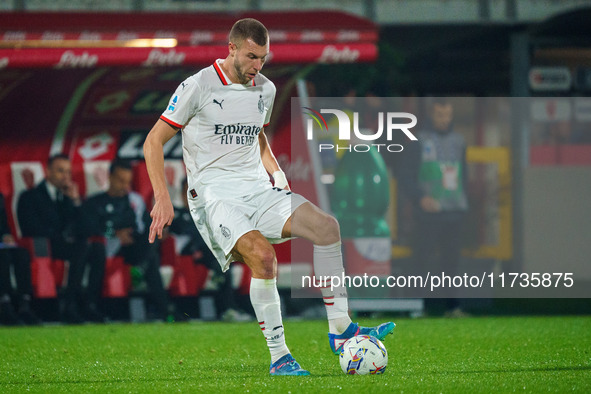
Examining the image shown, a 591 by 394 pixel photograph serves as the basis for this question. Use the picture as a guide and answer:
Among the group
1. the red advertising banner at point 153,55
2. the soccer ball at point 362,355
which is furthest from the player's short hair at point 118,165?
the soccer ball at point 362,355

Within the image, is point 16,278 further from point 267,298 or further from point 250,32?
point 250,32

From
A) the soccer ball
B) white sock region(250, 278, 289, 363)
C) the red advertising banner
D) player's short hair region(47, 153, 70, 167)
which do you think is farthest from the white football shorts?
player's short hair region(47, 153, 70, 167)

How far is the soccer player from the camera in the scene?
6.36 meters

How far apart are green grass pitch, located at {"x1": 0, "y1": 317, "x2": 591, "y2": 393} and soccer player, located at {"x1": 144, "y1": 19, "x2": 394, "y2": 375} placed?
0.41m

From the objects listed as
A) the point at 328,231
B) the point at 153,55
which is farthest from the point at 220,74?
the point at 153,55

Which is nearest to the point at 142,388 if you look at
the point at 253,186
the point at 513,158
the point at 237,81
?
the point at 253,186

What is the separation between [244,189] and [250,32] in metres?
0.97

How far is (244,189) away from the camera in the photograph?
662 cm

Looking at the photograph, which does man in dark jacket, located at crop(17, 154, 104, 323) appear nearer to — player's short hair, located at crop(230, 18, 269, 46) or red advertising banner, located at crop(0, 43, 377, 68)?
red advertising banner, located at crop(0, 43, 377, 68)

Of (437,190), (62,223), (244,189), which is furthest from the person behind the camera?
(437,190)

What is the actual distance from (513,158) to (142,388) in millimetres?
7174

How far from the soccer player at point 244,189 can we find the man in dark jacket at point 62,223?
185 inches

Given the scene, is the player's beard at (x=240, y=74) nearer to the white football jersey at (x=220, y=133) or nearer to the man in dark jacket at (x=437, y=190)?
the white football jersey at (x=220, y=133)

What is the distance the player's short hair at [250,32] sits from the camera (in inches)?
251
